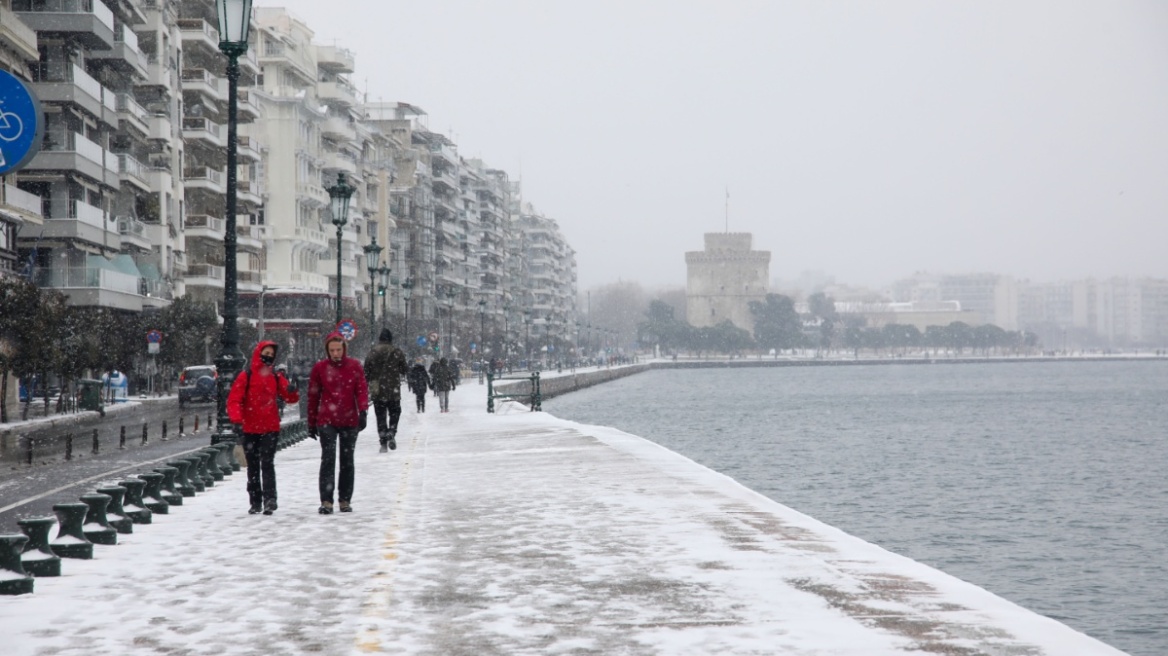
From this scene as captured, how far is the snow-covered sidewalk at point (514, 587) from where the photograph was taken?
26.3 feet

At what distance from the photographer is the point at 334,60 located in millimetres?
102312

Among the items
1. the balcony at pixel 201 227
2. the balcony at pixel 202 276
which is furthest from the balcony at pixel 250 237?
the balcony at pixel 202 276

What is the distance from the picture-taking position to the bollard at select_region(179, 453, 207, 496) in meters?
17.2

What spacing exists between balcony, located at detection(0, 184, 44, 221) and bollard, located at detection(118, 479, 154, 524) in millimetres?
35968

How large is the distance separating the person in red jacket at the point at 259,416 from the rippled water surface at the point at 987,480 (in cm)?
964

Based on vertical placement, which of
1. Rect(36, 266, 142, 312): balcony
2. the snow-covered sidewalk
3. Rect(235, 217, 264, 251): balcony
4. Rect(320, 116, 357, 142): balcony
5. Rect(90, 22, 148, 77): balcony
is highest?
Rect(320, 116, 357, 142): balcony

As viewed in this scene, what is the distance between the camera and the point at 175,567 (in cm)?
1105

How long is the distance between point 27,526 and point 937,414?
78757 millimetres

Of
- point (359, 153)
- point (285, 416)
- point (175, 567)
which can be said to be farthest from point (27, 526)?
point (359, 153)

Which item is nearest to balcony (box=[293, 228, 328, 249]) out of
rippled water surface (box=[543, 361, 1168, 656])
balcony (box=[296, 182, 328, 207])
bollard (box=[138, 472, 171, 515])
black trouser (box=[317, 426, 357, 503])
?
balcony (box=[296, 182, 328, 207])

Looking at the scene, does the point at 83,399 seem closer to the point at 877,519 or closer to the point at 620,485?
the point at 877,519

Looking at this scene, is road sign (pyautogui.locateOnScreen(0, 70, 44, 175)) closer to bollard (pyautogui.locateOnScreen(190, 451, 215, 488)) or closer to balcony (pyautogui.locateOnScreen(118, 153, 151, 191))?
bollard (pyautogui.locateOnScreen(190, 451, 215, 488))

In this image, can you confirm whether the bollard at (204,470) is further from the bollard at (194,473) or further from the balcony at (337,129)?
the balcony at (337,129)

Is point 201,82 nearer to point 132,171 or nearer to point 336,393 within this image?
point 132,171
